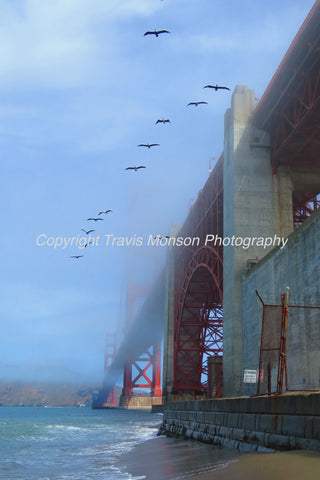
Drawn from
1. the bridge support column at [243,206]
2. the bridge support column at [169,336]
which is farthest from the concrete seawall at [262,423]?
the bridge support column at [169,336]

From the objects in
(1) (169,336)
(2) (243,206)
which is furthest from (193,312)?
(2) (243,206)

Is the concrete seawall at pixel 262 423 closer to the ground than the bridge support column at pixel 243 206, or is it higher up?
closer to the ground

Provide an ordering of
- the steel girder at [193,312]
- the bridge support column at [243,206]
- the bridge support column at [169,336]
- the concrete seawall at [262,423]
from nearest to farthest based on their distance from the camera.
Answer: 1. the concrete seawall at [262,423]
2. the bridge support column at [243,206]
3. the steel girder at [193,312]
4. the bridge support column at [169,336]

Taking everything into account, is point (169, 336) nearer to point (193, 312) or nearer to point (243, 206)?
point (193, 312)

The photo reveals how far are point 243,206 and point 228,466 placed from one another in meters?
19.8

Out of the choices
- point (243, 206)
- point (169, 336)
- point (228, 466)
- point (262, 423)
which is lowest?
point (228, 466)

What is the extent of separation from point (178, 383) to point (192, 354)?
3.45 meters

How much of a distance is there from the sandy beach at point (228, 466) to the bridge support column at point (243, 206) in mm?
13421

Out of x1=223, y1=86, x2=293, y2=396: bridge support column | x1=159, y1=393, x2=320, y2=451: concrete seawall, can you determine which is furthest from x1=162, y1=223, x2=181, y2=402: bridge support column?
x1=159, y1=393, x2=320, y2=451: concrete seawall

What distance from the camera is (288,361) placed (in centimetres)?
1933

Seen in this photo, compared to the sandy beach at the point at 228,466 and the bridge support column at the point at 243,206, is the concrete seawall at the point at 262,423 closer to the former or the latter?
the sandy beach at the point at 228,466

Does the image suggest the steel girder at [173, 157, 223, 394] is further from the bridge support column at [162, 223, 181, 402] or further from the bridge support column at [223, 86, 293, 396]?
the bridge support column at [223, 86, 293, 396]

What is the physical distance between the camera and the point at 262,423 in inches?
413

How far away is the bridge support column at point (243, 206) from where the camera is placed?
2639 cm
